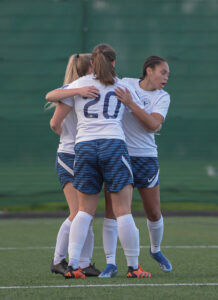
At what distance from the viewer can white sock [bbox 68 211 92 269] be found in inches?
189

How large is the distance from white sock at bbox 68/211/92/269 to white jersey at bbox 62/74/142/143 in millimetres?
493

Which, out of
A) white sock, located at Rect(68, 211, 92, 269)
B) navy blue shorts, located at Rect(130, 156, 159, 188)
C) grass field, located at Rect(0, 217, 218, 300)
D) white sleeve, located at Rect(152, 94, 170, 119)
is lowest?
grass field, located at Rect(0, 217, 218, 300)

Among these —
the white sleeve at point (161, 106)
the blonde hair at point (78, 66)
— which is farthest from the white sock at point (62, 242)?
the white sleeve at point (161, 106)

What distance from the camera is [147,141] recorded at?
5.28 m

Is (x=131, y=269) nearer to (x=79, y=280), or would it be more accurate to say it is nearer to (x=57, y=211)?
(x=79, y=280)

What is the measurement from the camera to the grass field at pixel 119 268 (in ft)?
14.0

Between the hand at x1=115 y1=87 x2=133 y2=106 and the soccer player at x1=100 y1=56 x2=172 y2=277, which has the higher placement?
the hand at x1=115 y1=87 x2=133 y2=106

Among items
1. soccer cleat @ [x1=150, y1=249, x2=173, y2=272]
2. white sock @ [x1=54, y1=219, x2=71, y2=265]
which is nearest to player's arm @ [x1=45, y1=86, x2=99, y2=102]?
white sock @ [x1=54, y1=219, x2=71, y2=265]

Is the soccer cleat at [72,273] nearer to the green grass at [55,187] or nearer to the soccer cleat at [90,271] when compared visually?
the soccer cleat at [90,271]

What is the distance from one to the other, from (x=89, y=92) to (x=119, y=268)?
1534 millimetres

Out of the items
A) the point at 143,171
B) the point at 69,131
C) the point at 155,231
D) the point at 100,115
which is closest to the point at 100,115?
the point at 100,115

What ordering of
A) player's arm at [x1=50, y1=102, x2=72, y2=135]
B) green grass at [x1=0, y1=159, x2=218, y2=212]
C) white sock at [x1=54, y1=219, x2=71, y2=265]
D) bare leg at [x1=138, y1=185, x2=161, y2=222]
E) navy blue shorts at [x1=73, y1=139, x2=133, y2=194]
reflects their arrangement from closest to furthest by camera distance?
navy blue shorts at [x1=73, y1=139, x2=133, y2=194]
player's arm at [x1=50, y1=102, x2=72, y2=135]
white sock at [x1=54, y1=219, x2=71, y2=265]
bare leg at [x1=138, y1=185, x2=161, y2=222]
green grass at [x1=0, y1=159, x2=218, y2=212]

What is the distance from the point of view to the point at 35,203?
1135 cm

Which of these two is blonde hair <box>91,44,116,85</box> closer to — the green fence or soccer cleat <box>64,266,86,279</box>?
soccer cleat <box>64,266,86,279</box>
